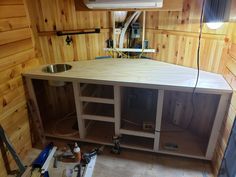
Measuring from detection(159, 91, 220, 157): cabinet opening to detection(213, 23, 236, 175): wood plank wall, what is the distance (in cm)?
20

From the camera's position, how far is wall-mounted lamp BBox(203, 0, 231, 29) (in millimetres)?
1246

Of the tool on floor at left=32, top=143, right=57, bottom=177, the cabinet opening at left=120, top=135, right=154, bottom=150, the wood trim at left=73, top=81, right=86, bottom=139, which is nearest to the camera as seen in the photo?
the tool on floor at left=32, top=143, right=57, bottom=177

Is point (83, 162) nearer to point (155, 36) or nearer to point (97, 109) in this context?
point (97, 109)

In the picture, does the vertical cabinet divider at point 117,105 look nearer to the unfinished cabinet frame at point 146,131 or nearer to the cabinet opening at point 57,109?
the unfinished cabinet frame at point 146,131

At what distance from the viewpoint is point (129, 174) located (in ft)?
5.19

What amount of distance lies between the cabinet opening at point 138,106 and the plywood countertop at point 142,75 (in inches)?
12.6

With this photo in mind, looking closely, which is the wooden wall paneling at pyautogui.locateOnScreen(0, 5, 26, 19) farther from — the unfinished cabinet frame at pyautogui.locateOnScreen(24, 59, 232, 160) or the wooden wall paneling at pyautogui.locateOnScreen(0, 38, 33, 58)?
the unfinished cabinet frame at pyautogui.locateOnScreen(24, 59, 232, 160)

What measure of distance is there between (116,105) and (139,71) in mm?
392

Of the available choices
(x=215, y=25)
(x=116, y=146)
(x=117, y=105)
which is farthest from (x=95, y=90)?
(x=215, y=25)

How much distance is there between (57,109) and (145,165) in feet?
4.16

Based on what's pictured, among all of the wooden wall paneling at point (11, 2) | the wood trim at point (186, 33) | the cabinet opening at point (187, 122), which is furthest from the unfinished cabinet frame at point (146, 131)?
the wooden wall paneling at point (11, 2)

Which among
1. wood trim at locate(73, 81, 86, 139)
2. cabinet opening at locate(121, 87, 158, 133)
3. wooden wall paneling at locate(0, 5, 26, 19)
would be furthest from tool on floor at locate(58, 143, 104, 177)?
wooden wall paneling at locate(0, 5, 26, 19)

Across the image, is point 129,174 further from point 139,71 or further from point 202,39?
point 202,39

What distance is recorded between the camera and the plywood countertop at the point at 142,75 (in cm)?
141
